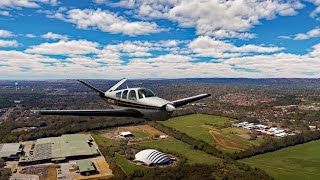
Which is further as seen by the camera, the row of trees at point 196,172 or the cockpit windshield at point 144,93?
the row of trees at point 196,172

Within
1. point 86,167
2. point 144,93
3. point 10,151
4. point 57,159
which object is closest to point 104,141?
point 57,159

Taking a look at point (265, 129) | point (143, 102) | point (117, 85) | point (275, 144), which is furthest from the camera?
point (265, 129)

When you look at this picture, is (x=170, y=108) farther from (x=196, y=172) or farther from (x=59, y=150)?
(x=59, y=150)

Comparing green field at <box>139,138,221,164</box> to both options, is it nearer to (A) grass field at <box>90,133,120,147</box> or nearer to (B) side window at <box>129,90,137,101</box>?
(A) grass field at <box>90,133,120,147</box>

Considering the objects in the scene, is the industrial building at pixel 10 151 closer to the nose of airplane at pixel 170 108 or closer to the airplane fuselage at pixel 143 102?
Answer: the airplane fuselage at pixel 143 102

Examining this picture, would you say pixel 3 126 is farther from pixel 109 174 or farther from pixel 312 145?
pixel 312 145

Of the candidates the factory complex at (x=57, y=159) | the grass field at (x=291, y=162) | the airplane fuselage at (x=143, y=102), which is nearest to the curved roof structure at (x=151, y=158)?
the factory complex at (x=57, y=159)

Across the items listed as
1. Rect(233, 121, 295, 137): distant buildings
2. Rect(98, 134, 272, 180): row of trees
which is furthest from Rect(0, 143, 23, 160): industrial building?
Rect(233, 121, 295, 137): distant buildings
